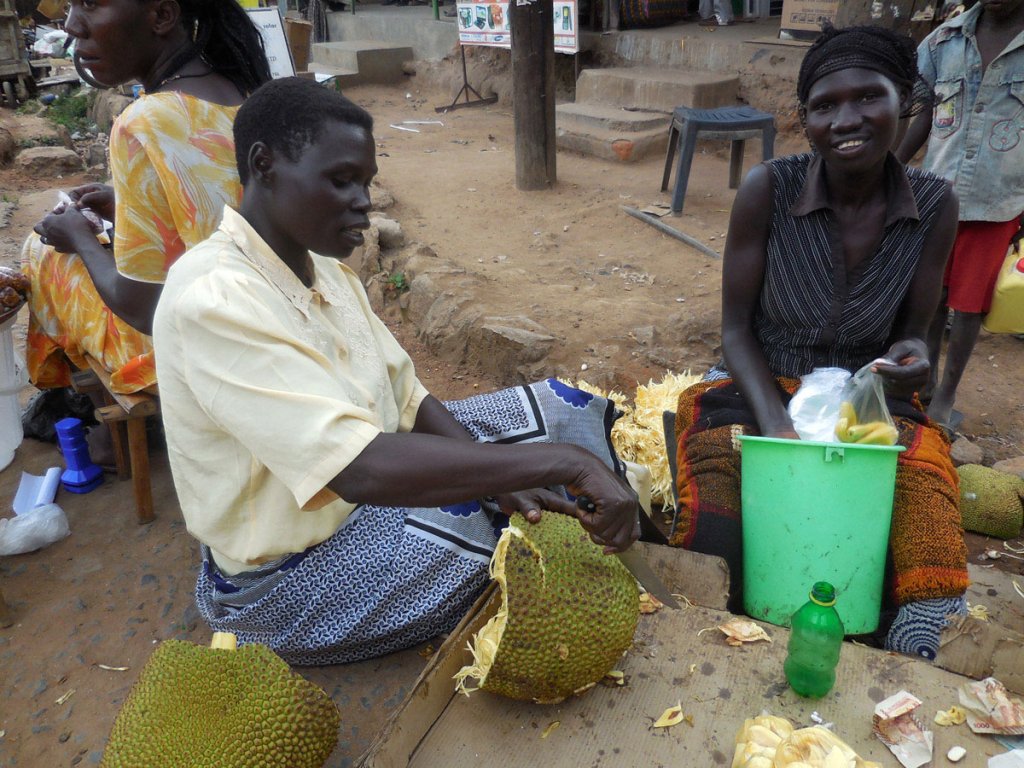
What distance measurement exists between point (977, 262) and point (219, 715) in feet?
10.9

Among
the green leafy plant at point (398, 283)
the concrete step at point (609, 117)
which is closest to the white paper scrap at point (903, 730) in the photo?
the green leafy plant at point (398, 283)

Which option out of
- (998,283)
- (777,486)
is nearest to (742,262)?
(777,486)

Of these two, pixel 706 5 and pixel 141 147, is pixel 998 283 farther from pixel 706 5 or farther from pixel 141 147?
pixel 706 5

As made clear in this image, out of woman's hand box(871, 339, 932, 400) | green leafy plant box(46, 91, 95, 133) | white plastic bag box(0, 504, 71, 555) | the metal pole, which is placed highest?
woman's hand box(871, 339, 932, 400)

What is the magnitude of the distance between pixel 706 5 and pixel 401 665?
32.8ft

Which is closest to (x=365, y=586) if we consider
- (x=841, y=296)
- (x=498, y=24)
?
(x=841, y=296)

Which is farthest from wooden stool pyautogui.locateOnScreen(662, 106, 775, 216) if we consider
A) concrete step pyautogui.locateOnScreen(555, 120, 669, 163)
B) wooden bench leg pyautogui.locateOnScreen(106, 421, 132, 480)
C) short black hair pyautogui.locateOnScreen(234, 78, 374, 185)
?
short black hair pyautogui.locateOnScreen(234, 78, 374, 185)

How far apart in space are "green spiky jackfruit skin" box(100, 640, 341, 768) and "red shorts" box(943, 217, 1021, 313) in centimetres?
306

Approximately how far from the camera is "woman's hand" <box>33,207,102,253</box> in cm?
253

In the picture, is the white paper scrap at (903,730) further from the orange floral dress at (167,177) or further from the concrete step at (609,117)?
the concrete step at (609,117)

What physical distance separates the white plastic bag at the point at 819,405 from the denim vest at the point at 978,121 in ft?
5.06

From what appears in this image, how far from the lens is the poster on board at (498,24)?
8.15 m

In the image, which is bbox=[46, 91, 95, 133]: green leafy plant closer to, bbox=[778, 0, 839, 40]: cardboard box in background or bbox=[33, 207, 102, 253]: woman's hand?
bbox=[778, 0, 839, 40]: cardboard box in background

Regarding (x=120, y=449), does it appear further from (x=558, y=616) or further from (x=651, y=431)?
(x=558, y=616)
